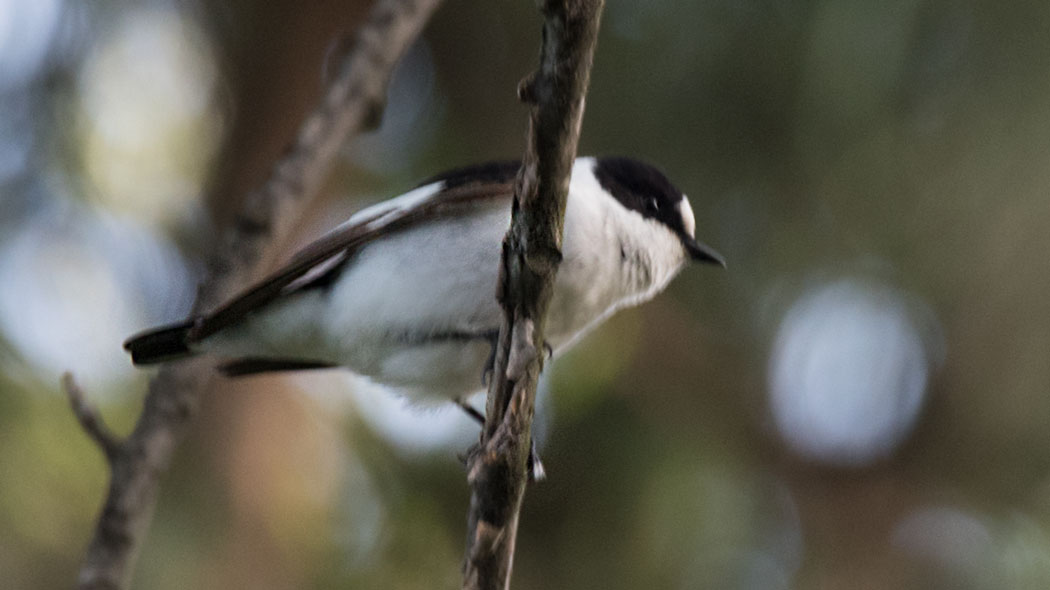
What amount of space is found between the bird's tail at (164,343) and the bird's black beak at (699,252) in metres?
1.17

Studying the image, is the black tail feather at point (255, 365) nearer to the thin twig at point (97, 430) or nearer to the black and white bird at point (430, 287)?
the black and white bird at point (430, 287)

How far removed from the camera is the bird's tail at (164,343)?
2.38 metres

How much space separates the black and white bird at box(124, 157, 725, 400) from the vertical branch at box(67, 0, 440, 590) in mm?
100

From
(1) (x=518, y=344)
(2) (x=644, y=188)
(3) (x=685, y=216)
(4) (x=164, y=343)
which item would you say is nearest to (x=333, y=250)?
(4) (x=164, y=343)

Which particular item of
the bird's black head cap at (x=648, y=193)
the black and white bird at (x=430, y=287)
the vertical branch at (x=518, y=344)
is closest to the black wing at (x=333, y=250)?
the black and white bird at (x=430, y=287)

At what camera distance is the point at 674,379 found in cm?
338

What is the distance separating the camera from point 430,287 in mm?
2230

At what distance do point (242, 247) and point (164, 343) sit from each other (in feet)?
0.91

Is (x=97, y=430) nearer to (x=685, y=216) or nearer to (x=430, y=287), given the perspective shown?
(x=430, y=287)

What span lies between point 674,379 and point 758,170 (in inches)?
27.2

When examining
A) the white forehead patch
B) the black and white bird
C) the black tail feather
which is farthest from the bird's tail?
the white forehead patch

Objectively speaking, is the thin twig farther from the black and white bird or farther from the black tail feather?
the black tail feather

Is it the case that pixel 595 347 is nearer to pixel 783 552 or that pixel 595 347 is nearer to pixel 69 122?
pixel 783 552

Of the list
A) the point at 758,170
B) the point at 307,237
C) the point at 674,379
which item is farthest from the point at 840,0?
the point at 307,237
